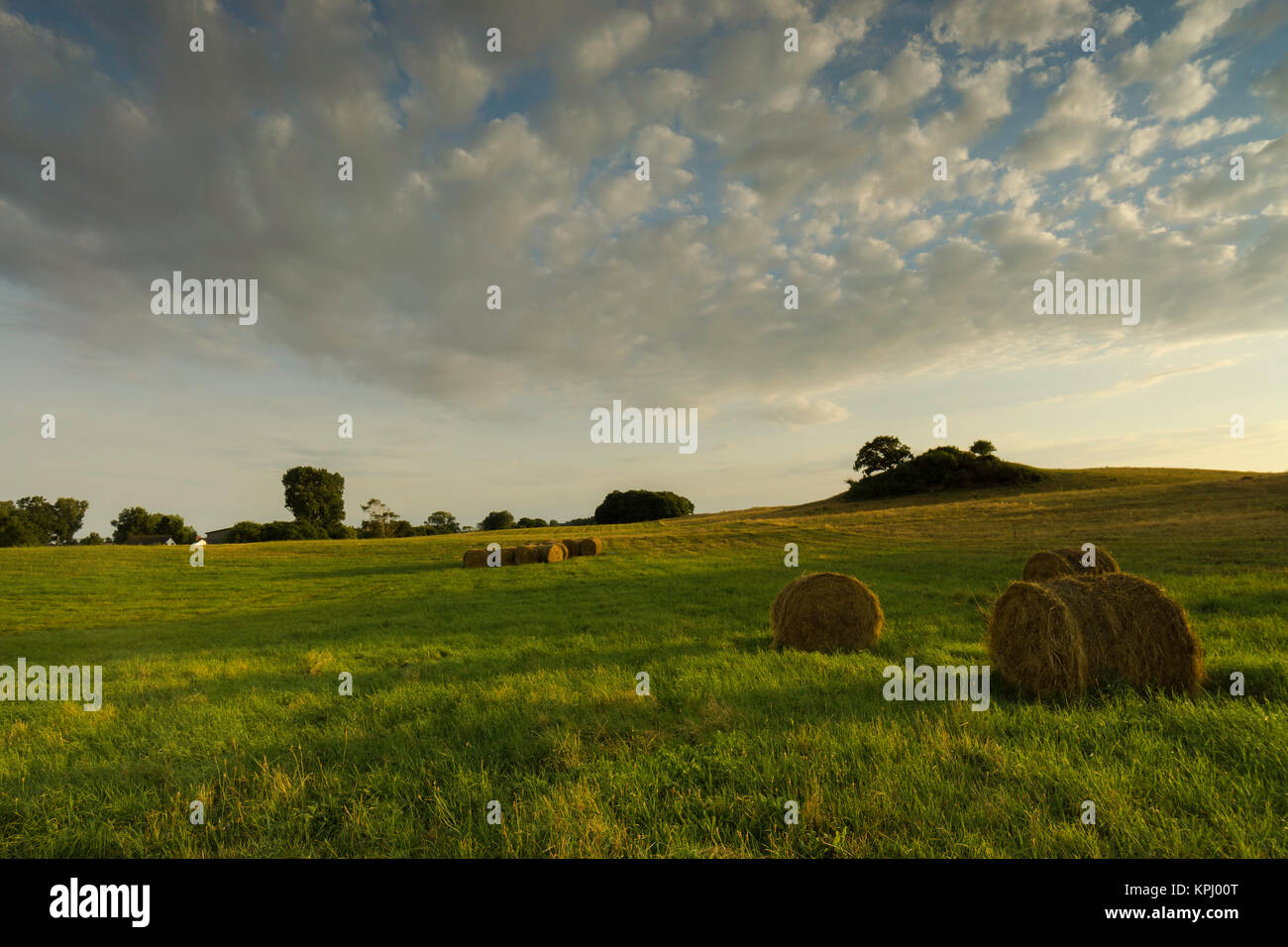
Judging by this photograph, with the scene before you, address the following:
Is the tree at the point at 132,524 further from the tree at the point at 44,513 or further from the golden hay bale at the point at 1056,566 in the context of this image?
the golden hay bale at the point at 1056,566

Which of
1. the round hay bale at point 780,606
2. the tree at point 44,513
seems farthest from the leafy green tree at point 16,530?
the round hay bale at point 780,606

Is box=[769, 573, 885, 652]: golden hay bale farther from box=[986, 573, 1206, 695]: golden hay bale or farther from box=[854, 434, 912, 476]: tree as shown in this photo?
box=[854, 434, 912, 476]: tree

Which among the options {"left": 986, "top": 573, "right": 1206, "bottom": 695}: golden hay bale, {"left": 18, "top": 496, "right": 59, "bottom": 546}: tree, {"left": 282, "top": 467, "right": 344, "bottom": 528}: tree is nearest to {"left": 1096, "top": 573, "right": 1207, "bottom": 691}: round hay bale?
{"left": 986, "top": 573, "right": 1206, "bottom": 695}: golden hay bale

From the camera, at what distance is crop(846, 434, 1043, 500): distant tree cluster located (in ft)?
250

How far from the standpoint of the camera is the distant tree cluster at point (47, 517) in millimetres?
83438

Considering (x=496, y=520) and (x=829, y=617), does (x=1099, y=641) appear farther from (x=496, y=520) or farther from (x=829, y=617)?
(x=496, y=520)

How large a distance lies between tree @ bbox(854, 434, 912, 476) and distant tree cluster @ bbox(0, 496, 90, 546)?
12914cm

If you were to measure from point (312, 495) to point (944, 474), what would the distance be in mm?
103911

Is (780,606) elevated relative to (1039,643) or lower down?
lower down

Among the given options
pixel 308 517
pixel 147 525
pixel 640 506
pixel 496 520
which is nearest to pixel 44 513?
pixel 147 525

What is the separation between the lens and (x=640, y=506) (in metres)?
104

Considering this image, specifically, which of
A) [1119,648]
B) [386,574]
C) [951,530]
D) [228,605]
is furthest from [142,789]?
→ [951,530]

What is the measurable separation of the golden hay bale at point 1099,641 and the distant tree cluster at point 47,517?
397ft
